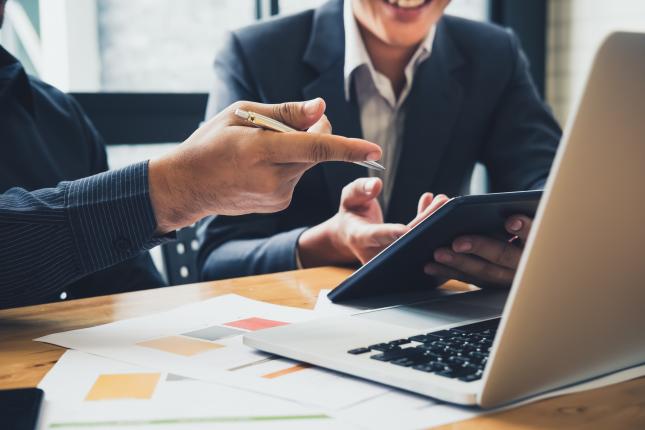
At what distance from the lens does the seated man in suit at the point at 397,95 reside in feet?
5.67

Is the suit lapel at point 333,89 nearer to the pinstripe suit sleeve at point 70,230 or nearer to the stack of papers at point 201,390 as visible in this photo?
the pinstripe suit sleeve at point 70,230

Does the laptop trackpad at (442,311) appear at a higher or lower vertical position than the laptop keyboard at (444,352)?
lower

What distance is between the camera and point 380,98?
1.83 metres

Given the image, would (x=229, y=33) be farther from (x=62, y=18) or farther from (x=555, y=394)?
(x=555, y=394)

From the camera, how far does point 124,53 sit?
8.39 ft

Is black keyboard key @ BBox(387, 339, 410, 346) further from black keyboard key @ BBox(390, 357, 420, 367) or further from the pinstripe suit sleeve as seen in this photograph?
the pinstripe suit sleeve

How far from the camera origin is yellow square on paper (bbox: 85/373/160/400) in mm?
612

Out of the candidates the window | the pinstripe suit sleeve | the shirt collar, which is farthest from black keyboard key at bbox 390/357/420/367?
the window

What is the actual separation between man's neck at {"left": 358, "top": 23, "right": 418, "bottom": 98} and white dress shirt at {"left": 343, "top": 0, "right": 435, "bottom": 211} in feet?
0.07

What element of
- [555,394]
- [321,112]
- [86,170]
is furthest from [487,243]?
[86,170]

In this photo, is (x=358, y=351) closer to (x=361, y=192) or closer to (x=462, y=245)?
(x=462, y=245)

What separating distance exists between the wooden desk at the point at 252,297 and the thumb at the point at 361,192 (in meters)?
0.11

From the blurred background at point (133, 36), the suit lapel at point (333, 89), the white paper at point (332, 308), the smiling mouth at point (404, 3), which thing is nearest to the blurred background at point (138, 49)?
the blurred background at point (133, 36)

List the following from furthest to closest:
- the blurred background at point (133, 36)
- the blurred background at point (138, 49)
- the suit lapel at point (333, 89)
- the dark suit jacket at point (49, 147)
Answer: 1. the blurred background at point (133, 36)
2. the blurred background at point (138, 49)
3. the suit lapel at point (333, 89)
4. the dark suit jacket at point (49, 147)
